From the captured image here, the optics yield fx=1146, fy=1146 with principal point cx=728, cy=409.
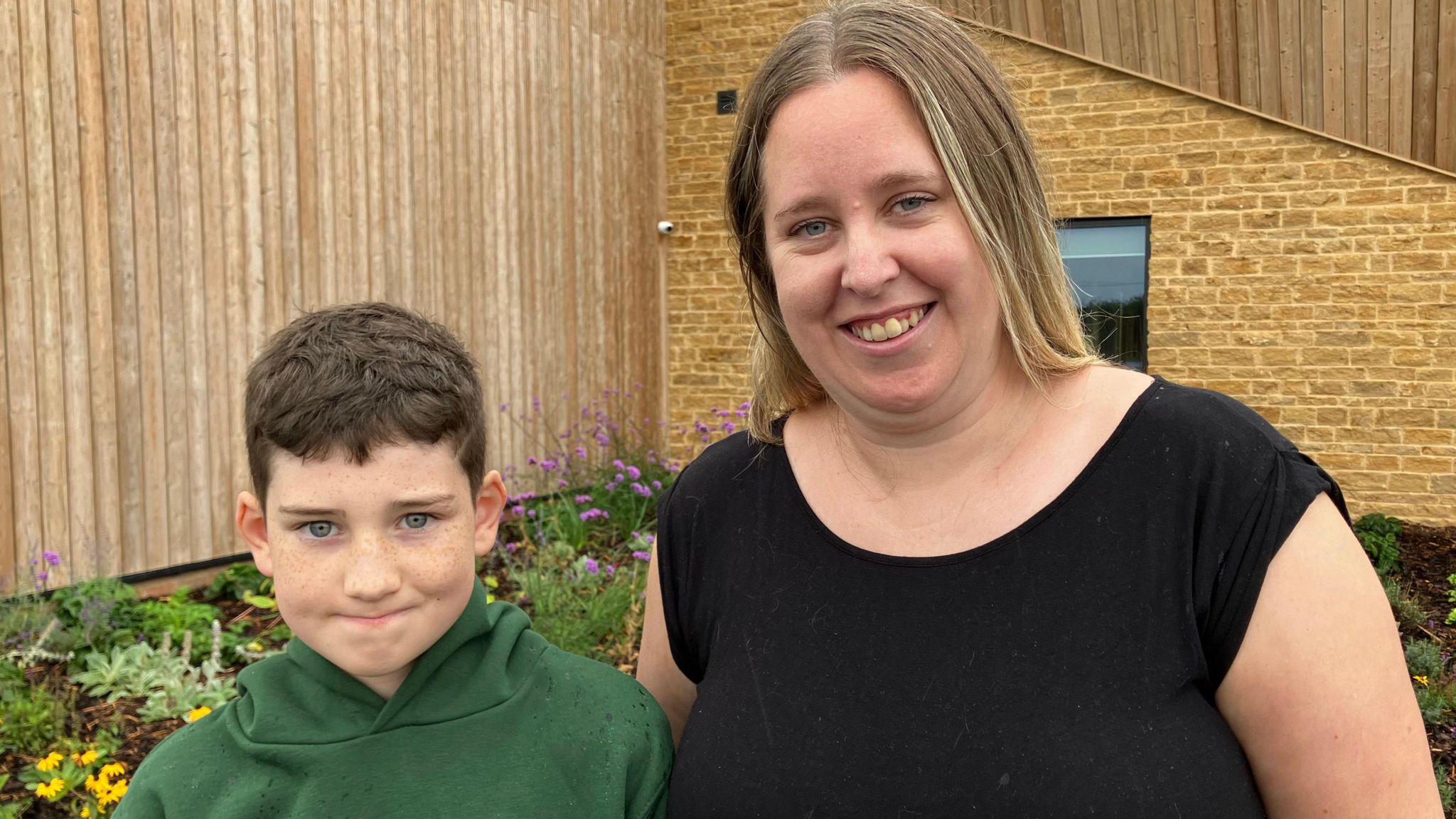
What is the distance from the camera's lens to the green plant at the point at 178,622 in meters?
5.00

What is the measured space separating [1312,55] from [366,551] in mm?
8585

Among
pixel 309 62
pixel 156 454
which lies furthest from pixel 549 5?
pixel 156 454

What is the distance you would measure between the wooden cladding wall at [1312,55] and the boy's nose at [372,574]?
7243mm

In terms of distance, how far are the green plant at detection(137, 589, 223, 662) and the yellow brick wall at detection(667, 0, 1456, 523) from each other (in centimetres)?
423

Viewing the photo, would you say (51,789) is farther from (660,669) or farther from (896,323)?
(896,323)

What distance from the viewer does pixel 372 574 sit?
1501 mm

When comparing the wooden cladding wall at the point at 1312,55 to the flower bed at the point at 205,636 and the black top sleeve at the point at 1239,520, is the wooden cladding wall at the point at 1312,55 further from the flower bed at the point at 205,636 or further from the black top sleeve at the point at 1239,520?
the black top sleeve at the point at 1239,520

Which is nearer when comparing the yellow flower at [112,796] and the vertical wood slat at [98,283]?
the yellow flower at [112,796]

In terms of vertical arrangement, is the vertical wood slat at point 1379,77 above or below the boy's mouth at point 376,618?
above

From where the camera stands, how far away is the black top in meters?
1.47

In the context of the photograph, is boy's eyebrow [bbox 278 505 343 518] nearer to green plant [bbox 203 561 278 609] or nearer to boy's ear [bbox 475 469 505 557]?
boy's ear [bbox 475 469 505 557]

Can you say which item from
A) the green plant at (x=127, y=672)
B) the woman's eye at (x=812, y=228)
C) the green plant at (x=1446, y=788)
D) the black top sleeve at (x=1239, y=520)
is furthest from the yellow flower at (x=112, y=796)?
the green plant at (x=1446, y=788)

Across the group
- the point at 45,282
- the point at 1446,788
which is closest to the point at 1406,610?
the point at 1446,788

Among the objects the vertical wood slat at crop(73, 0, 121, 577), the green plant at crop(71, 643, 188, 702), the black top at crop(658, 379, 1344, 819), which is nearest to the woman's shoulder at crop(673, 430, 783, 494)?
the black top at crop(658, 379, 1344, 819)
